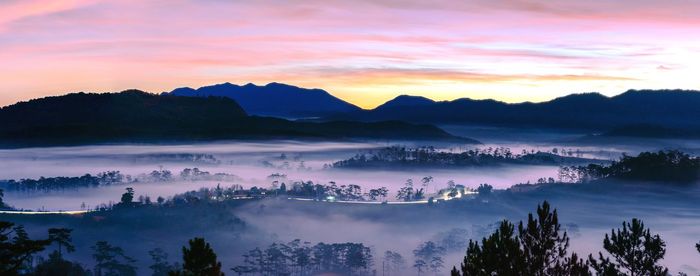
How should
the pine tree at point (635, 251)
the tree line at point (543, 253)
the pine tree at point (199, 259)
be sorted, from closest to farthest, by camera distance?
1. the pine tree at point (199, 259)
2. the tree line at point (543, 253)
3. the pine tree at point (635, 251)

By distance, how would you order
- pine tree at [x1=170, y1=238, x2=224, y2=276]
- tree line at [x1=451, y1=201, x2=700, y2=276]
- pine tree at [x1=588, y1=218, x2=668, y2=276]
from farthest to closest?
pine tree at [x1=588, y1=218, x2=668, y2=276] → tree line at [x1=451, y1=201, x2=700, y2=276] → pine tree at [x1=170, y1=238, x2=224, y2=276]

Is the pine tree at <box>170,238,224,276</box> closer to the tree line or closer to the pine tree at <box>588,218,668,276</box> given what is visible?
the tree line

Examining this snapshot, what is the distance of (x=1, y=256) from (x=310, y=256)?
5594 inches

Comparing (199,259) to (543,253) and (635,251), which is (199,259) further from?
(635,251)

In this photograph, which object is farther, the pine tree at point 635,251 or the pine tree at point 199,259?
the pine tree at point 635,251

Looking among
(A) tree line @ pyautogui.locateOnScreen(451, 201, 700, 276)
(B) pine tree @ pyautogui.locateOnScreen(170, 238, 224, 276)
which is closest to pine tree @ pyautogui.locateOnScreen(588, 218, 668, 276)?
(A) tree line @ pyautogui.locateOnScreen(451, 201, 700, 276)

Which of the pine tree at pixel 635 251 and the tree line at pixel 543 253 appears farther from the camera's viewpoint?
the pine tree at pixel 635 251

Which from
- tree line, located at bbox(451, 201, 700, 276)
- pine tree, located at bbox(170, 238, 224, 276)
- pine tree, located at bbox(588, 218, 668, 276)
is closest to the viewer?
pine tree, located at bbox(170, 238, 224, 276)

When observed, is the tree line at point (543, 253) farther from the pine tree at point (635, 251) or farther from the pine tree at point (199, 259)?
the pine tree at point (199, 259)

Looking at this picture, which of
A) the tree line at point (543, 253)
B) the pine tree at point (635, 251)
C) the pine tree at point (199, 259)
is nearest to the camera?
the pine tree at point (199, 259)

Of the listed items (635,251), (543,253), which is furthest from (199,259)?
(635,251)

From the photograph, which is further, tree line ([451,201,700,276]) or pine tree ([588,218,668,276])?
pine tree ([588,218,668,276])

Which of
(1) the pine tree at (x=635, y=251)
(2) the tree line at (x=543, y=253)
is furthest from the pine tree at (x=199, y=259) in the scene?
(1) the pine tree at (x=635, y=251)

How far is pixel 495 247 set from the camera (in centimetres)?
4266
